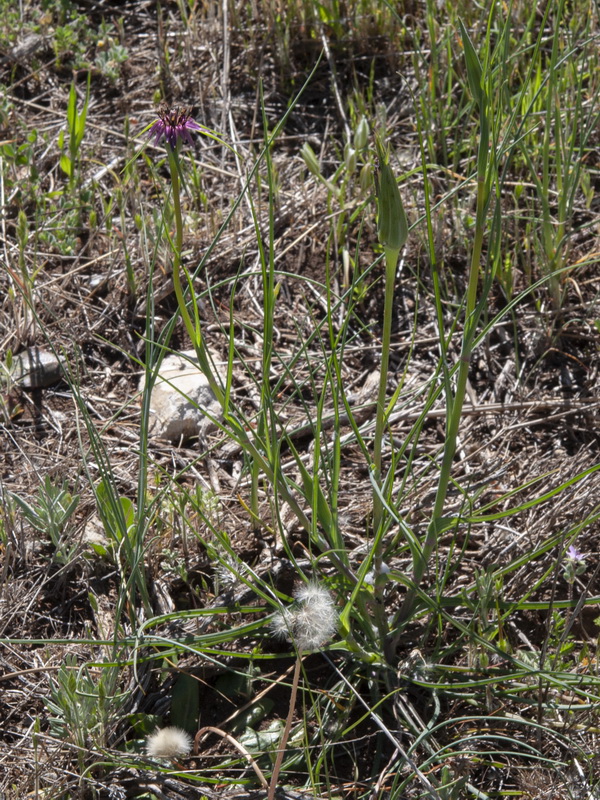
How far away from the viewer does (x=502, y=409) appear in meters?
2.21

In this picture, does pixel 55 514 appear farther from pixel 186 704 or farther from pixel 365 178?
pixel 365 178

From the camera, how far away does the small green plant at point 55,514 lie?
1.85m

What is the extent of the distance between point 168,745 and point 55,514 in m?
0.64

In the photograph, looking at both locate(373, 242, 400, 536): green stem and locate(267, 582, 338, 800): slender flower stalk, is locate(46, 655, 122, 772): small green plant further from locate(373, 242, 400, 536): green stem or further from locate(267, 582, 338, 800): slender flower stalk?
locate(373, 242, 400, 536): green stem

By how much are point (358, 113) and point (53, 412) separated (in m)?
1.58

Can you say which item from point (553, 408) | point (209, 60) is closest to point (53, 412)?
point (553, 408)

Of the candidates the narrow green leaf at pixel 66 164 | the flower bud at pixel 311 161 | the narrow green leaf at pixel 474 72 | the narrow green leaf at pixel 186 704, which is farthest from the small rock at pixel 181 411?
the narrow green leaf at pixel 474 72

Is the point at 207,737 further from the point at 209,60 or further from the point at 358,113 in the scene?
the point at 209,60

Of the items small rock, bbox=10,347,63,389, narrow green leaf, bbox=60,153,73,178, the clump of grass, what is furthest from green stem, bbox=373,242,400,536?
narrow green leaf, bbox=60,153,73,178

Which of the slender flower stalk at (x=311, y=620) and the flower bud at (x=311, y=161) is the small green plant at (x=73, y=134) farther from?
the slender flower stalk at (x=311, y=620)

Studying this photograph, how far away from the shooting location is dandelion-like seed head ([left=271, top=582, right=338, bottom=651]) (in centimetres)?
150

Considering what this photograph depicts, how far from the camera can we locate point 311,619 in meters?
1.51

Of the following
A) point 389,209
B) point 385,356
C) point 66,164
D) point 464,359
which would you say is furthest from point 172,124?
point 66,164

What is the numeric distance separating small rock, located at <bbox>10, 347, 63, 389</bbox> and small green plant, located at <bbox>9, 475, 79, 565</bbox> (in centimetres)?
56
